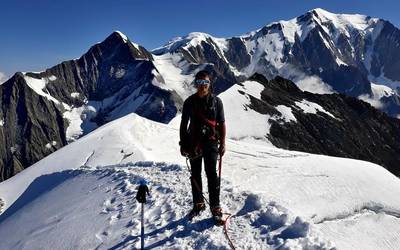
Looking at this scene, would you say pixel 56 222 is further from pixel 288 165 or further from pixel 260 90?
pixel 260 90

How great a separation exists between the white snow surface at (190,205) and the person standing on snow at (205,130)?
1392 millimetres

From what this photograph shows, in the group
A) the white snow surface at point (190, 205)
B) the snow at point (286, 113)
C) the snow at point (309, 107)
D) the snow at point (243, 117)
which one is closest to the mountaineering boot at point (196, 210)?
the white snow surface at point (190, 205)

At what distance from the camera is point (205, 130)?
14086mm

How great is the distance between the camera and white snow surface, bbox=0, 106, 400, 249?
13.9m

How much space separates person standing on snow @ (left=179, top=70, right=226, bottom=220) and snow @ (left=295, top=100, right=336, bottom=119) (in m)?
106

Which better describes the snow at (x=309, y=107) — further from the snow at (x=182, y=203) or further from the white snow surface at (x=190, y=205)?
the white snow surface at (x=190, y=205)

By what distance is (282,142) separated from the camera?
299 ft

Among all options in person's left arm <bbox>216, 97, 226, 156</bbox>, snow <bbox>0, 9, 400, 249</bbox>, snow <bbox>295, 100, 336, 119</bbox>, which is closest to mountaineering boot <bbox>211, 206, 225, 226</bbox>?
snow <bbox>0, 9, 400, 249</bbox>

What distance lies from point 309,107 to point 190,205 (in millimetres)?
110283

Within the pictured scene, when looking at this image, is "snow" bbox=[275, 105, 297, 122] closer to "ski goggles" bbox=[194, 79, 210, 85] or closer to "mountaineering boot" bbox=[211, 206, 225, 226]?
"mountaineering boot" bbox=[211, 206, 225, 226]

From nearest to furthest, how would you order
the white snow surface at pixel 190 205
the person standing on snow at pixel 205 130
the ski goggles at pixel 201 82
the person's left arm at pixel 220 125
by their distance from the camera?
the ski goggles at pixel 201 82 → the white snow surface at pixel 190 205 → the person standing on snow at pixel 205 130 → the person's left arm at pixel 220 125


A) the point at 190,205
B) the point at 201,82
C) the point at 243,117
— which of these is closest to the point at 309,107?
the point at 243,117

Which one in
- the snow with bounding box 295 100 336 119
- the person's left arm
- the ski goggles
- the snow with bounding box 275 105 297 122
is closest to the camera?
the ski goggles

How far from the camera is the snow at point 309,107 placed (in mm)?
119188
